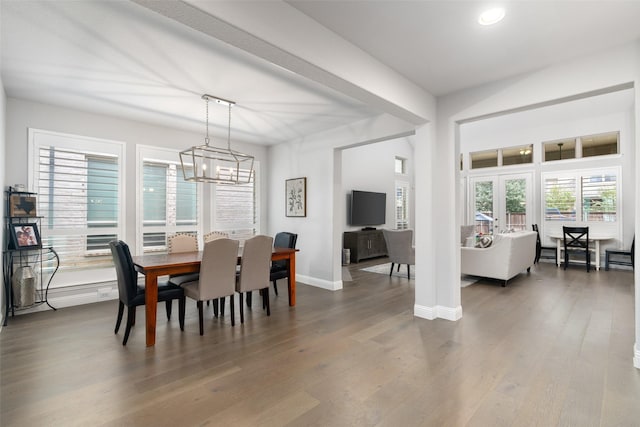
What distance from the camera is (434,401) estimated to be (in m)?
1.96

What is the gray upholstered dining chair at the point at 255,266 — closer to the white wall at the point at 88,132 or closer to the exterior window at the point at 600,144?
the white wall at the point at 88,132

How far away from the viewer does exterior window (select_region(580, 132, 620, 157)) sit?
6.52 meters

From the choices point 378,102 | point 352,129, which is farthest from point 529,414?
point 352,129

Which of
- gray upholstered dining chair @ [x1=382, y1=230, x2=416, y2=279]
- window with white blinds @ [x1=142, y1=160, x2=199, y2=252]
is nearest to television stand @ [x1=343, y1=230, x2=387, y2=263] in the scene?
gray upholstered dining chair @ [x1=382, y1=230, x2=416, y2=279]

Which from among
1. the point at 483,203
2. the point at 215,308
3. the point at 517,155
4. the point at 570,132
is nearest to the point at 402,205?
the point at 483,203

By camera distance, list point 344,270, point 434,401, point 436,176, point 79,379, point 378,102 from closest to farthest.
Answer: point 434,401, point 79,379, point 378,102, point 436,176, point 344,270

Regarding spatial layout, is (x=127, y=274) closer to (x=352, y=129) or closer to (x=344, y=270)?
(x=352, y=129)

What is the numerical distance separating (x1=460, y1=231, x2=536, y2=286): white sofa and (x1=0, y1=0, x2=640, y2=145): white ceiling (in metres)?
2.90

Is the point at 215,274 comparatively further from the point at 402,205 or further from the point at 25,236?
the point at 402,205

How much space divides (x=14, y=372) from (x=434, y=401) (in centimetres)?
312

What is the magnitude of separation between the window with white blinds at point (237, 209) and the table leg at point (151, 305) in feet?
8.71

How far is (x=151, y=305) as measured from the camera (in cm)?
284

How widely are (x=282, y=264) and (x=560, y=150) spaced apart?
23.6 ft

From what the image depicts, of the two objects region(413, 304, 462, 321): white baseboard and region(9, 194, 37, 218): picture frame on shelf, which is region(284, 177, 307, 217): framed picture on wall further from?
region(9, 194, 37, 218): picture frame on shelf
